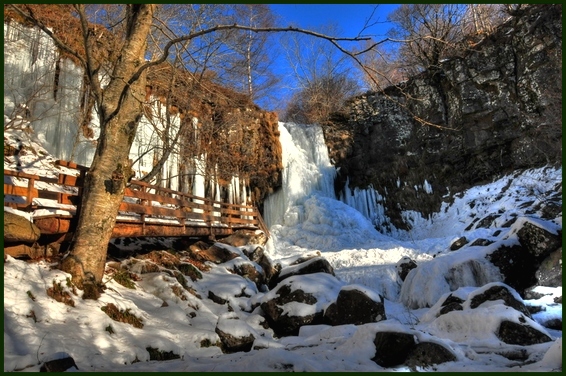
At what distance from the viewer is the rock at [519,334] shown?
437 centimetres

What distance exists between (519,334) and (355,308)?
9.36ft

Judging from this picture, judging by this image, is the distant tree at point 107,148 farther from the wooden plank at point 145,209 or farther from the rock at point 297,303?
the rock at point 297,303

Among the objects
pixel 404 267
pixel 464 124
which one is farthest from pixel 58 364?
pixel 464 124

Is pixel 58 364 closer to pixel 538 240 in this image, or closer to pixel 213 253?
pixel 213 253

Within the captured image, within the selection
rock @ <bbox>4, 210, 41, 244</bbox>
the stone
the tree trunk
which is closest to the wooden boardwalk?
rock @ <bbox>4, 210, 41, 244</bbox>

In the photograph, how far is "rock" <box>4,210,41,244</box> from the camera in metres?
5.22

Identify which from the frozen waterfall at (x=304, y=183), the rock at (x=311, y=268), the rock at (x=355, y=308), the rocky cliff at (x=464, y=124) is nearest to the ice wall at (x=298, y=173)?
the frozen waterfall at (x=304, y=183)

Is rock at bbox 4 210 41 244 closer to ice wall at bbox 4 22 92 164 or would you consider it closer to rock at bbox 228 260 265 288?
rock at bbox 228 260 265 288

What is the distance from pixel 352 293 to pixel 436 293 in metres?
4.43

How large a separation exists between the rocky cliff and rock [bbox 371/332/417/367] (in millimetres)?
16049

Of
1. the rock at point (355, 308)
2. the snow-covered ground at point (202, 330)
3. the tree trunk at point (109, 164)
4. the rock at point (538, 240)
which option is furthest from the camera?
the rock at point (538, 240)

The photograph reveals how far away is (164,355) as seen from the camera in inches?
186

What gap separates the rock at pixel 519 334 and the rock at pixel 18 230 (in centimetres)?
711

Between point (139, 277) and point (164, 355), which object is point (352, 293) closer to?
point (164, 355)
